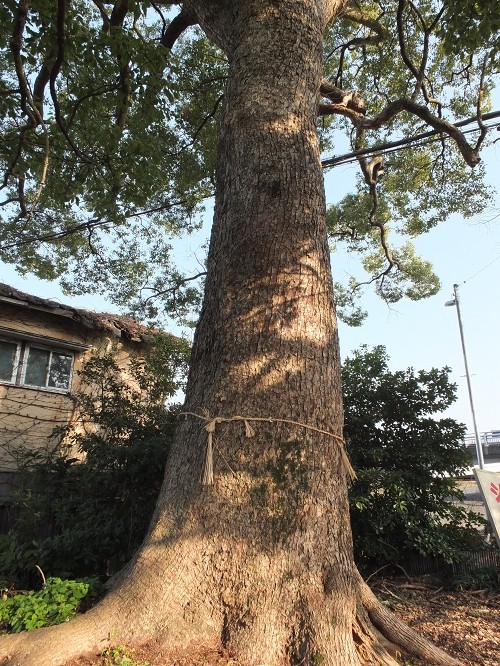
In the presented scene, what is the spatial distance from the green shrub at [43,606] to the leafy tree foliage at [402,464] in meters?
3.48

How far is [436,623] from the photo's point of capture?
160 inches

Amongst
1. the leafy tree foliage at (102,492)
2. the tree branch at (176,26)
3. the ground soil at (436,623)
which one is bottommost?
the ground soil at (436,623)

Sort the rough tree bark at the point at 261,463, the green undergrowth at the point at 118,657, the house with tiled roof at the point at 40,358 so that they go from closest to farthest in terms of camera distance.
Answer: the green undergrowth at the point at 118,657
the rough tree bark at the point at 261,463
the house with tiled roof at the point at 40,358

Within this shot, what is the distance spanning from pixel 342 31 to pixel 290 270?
9.58m

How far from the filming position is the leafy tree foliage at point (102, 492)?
4652 millimetres

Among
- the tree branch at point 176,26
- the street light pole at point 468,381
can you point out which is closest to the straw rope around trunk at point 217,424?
the tree branch at point 176,26

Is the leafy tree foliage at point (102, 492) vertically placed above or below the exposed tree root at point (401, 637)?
above

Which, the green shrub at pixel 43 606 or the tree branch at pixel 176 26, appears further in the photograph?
the tree branch at pixel 176 26

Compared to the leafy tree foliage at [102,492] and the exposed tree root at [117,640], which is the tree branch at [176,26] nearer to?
the leafy tree foliage at [102,492]

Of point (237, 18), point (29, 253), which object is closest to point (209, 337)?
point (237, 18)

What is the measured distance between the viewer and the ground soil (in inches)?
94.1

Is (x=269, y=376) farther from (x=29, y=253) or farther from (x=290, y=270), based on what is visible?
(x=29, y=253)

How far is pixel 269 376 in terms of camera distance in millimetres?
3049

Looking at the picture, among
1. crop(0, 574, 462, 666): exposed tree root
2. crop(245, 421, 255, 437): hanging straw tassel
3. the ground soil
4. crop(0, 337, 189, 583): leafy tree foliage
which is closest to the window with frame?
crop(0, 337, 189, 583): leafy tree foliage
